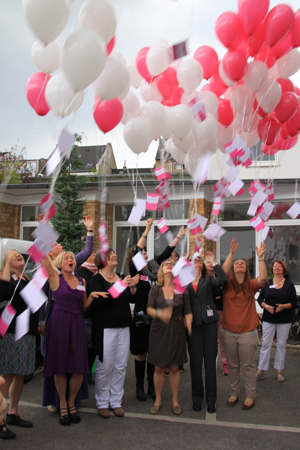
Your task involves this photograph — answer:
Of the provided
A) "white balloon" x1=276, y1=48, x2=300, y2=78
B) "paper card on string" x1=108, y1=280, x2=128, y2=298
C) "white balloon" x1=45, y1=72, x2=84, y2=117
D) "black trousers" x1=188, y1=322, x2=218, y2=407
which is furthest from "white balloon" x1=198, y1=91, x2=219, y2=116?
"black trousers" x1=188, y1=322, x2=218, y2=407

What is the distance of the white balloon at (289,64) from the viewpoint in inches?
152

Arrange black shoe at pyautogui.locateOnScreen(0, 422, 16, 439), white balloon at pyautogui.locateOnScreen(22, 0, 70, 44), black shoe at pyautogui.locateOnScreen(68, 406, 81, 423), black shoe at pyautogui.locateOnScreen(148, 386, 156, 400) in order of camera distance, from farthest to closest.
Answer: black shoe at pyautogui.locateOnScreen(148, 386, 156, 400), black shoe at pyautogui.locateOnScreen(68, 406, 81, 423), black shoe at pyautogui.locateOnScreen(0, 422, 16, 439), white balloon at pyautogui.locateOnScreen(22, 0, 70, 44)

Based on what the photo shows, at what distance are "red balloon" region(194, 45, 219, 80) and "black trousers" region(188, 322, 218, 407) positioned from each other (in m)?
2.72

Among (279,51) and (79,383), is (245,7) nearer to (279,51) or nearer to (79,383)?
→ (279,51)

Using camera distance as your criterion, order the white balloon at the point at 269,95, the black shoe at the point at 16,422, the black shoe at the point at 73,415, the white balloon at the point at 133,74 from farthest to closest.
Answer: the white balloon at the point at 133,74
the white balloon at the point at 269,95
the black shoe at the point at 73,415
the black shoe at the point at 16,422

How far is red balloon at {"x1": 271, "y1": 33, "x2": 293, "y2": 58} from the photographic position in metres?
3.57

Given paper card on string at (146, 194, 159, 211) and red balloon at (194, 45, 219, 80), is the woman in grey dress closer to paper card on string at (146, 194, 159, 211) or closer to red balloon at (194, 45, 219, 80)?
paper card on string at (146, 194, 159, 211)

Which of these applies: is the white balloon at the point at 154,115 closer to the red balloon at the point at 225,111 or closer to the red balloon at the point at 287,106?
the red balloon at the point at 225,111

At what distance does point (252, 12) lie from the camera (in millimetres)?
3332

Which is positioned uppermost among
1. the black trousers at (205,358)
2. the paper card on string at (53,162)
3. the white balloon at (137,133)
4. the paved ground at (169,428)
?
the white balloon at (137,133)

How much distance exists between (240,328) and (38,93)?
3.06m

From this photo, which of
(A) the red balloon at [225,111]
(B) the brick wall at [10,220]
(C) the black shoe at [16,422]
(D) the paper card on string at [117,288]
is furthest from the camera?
(B) the brick wall at [10,220]

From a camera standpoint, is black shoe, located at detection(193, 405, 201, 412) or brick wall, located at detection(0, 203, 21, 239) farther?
brick wall, located at detection(0, 203, 21, 239)

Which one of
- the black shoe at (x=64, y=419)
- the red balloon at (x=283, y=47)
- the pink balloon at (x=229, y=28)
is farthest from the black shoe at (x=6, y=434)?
the red balloon at (x=283, y=47)
